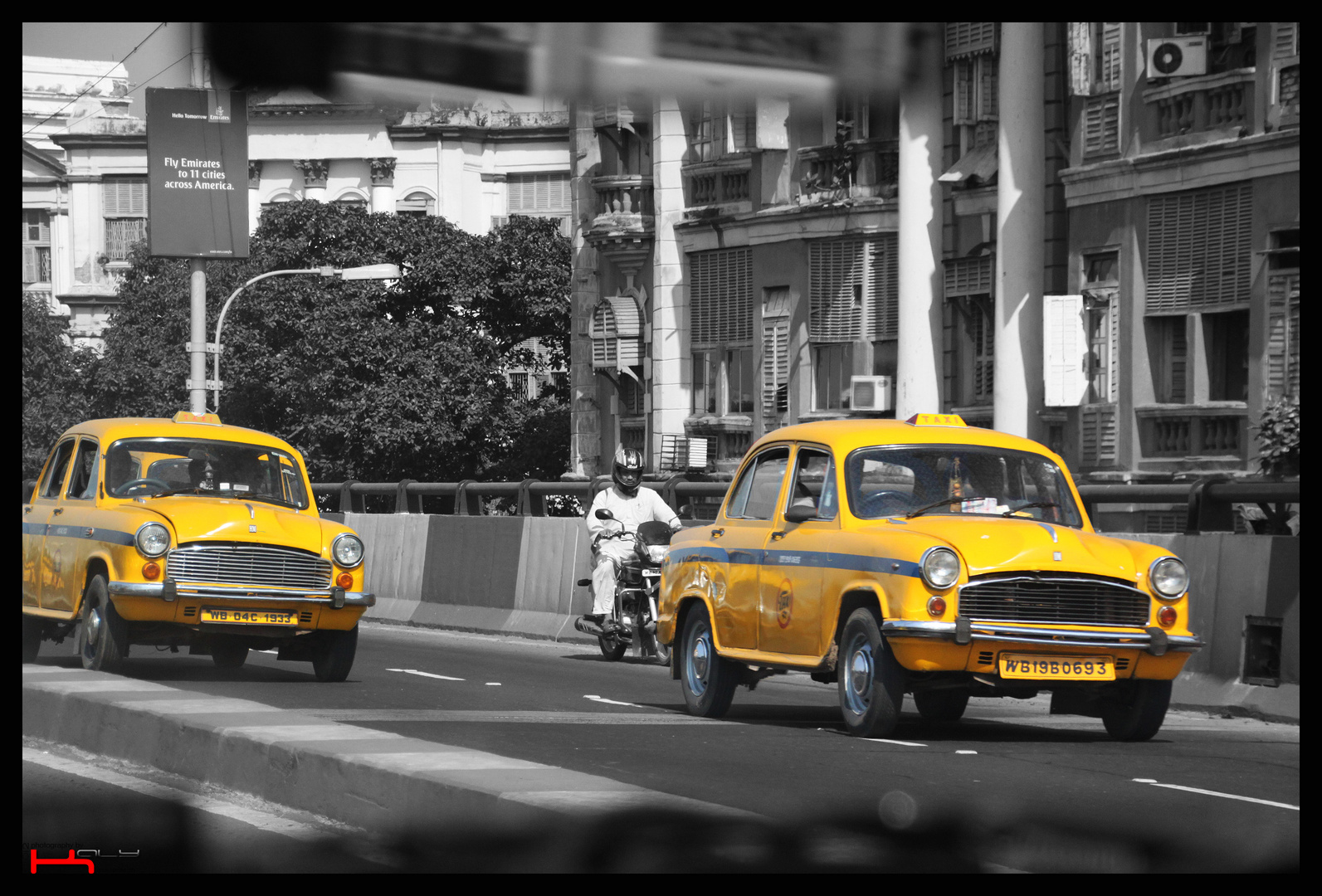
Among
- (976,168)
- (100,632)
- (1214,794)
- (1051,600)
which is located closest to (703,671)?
(1051,600)

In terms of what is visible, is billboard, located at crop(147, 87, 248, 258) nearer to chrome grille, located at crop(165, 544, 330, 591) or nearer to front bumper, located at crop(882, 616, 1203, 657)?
front bumper, located at crop(882, 616, 1203, 657)

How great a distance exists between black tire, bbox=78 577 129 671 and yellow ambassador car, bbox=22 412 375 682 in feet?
0.04

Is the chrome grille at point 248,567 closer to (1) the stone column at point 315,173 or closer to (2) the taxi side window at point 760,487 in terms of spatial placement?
(2) the taxi side window at point 760,487

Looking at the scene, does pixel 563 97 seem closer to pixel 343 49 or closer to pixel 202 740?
pixel 343 49

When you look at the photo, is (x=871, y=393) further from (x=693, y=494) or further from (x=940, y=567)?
(x=940, y=567)

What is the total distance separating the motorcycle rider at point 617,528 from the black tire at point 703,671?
5263mm

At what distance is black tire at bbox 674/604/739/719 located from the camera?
40.5 ft

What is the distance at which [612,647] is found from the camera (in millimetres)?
18609

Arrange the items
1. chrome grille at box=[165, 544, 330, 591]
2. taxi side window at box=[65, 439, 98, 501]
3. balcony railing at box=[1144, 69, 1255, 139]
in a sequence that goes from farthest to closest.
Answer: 1. balcony railing at box=[1144, 69, 1255, 139]
2. taxi side window at box=[65, 439, 98, 501]
3. chrome grille at box=[165, 544, 330, 591]

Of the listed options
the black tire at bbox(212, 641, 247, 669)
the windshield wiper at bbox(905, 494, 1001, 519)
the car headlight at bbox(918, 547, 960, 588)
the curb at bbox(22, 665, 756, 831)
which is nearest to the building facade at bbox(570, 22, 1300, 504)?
the windshield wiper at bbox(905, 494, 1001, 519)

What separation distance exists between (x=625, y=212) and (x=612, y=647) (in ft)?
60.1

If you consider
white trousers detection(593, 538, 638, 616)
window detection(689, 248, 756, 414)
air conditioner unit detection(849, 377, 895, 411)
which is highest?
window detection(689, 248, 756, 414)

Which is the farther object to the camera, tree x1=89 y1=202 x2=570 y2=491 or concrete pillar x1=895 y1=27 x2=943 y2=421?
tree x1=89 y1=202 x2=570 y2=491

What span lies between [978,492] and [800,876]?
7432 millimetres
